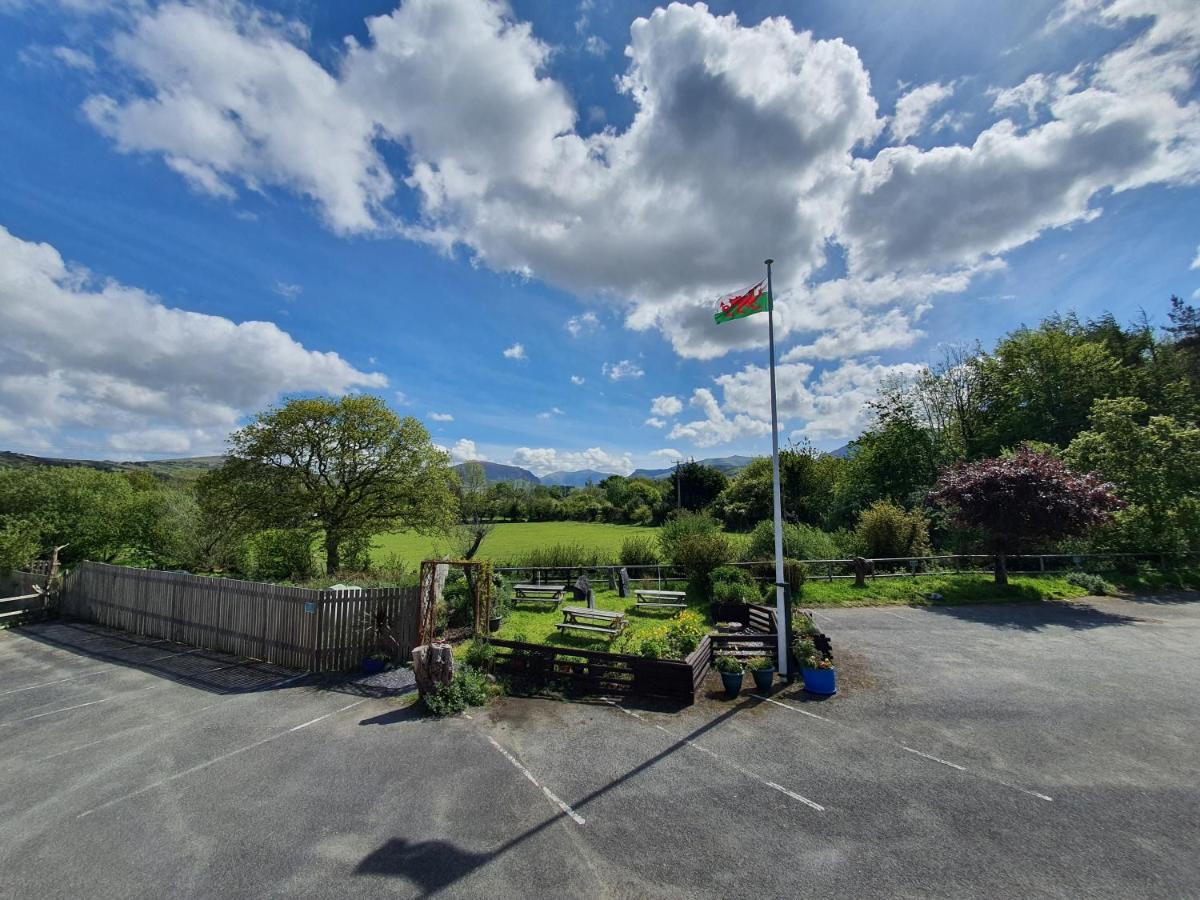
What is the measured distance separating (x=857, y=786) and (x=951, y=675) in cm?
555

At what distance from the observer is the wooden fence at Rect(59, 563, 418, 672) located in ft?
33.8

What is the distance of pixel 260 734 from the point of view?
752cm

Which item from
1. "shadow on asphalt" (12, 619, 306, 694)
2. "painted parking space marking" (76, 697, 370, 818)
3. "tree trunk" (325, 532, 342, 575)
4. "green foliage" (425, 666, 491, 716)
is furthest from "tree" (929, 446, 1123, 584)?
"tree trunk" (325, 532, 342, 575)

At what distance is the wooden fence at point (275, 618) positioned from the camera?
10312 millimetres

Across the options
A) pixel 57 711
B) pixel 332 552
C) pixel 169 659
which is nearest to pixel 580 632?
pixel 169 659

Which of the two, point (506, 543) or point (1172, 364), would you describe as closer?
point (1172, 364)

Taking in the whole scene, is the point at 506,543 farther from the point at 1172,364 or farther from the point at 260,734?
the point at 1172,364

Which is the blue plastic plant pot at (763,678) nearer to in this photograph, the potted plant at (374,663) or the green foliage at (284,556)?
the potted plant at (374,663)

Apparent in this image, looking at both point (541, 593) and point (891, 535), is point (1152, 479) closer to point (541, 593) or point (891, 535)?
point (891, 535)

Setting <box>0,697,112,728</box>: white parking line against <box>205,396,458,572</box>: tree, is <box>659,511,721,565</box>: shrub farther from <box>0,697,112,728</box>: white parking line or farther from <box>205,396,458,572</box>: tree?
<box>0,697,112,728</box>: white parking line

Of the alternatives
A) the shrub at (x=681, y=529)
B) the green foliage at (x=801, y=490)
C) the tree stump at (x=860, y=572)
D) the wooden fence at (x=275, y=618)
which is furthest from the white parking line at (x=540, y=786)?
the green foliage at (x=801, y=490)

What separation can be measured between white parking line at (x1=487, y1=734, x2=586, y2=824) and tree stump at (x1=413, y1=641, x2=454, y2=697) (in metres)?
1.63

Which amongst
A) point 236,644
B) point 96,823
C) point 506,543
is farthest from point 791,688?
point 506,543

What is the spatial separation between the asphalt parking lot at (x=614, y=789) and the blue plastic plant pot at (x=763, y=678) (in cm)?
36
